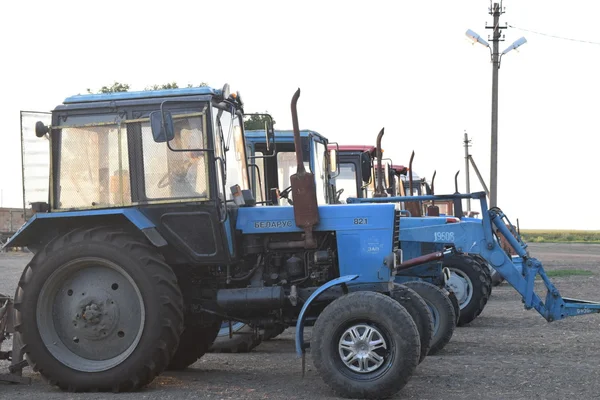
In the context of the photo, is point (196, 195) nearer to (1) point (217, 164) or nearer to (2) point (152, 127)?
(1) point (217, 164)

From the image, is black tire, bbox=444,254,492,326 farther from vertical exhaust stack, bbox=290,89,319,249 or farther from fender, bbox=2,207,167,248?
fender, bbox=2,207,167,248

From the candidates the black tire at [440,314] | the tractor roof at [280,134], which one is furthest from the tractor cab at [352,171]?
the black tire at [440,314]

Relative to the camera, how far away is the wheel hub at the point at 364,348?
27.7 feet

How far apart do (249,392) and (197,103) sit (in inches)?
106

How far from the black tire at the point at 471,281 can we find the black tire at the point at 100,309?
6.35 m

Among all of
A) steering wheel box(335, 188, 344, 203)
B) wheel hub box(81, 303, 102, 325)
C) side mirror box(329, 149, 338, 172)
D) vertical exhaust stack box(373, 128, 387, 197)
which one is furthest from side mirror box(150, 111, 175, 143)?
steering wheel box(335, 188, 344, 203)

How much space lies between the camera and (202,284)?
9656 millimetres

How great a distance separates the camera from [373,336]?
8469 millimetres

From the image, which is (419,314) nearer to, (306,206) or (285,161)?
(306,206)

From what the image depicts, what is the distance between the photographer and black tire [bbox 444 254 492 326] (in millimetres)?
14359

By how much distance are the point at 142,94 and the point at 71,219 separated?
1372mm

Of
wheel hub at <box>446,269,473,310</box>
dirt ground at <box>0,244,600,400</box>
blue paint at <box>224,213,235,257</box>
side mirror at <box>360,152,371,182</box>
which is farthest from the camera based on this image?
side mirror at <box>360,152,371,182</box>

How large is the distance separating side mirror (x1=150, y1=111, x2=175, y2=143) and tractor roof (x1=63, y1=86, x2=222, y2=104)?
2.59 feet

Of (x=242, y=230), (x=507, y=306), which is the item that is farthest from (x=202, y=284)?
(x=507, y=306)
